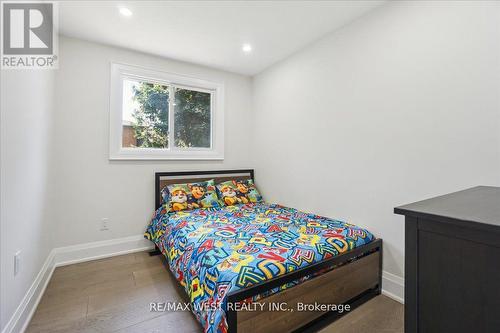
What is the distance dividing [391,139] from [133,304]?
254cm

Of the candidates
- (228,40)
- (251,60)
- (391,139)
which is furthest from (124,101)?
(391,139)

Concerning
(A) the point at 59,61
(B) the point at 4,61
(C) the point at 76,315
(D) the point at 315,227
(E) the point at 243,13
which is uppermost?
(E) the point at 243,13

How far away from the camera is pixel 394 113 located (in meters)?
1.93

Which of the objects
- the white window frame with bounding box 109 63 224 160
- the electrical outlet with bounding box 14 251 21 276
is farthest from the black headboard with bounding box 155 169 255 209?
the electrical outlet with bounding box 14 251 21 276

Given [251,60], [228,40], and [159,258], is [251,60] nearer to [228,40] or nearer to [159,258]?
[228,40]

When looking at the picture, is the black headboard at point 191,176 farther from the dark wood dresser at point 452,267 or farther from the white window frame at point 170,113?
the dark wood dresser at point 452,267

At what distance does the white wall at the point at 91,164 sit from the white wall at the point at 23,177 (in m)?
0.29

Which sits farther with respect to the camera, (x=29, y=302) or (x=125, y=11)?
(x=125, y=11)

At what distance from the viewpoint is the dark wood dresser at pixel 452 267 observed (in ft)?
2.30

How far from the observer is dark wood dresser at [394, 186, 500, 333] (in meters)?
0.70

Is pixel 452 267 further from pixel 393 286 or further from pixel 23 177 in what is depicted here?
pixel 23 177

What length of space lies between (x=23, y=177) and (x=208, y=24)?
2035 mm

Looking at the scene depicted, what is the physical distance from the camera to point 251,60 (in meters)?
3.13

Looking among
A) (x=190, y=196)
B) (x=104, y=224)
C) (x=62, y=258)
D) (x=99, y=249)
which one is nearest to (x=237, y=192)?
(x=190, y=196)
